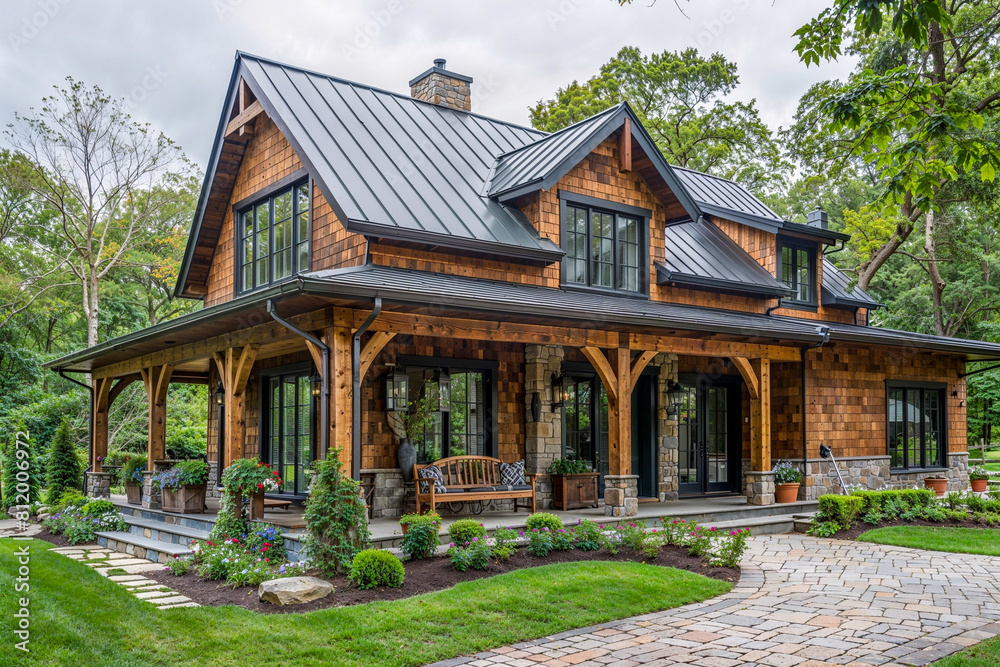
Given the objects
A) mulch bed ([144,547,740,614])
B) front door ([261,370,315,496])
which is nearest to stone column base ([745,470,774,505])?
mulch bed ([144,547,740,614])

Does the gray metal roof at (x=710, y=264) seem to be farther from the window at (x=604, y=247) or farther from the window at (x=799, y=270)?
the window at (x=799, y=270)

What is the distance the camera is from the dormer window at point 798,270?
15.8 meters

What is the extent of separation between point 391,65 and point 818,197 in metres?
20.4

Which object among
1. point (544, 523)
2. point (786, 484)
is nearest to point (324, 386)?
point (544, 523)

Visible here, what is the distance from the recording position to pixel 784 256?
52.1 ft

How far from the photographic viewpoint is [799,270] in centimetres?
1612

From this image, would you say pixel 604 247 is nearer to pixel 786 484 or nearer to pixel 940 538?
pixel 786 484

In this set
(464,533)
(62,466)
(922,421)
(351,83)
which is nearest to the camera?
(464,533)

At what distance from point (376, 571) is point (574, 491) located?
4.89 m

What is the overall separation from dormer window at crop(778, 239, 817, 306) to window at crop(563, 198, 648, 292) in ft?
13.5

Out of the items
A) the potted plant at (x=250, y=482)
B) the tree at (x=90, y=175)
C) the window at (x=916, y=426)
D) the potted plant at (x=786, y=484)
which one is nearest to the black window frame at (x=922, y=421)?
the window at (x=916, y=426)

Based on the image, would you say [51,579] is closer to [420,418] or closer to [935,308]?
[420,418]

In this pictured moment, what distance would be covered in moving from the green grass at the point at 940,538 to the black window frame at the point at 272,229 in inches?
334

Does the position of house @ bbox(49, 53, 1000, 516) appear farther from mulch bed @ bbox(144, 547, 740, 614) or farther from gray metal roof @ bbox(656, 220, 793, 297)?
mulch bed @ bbox(144, 547, 740, 614)
